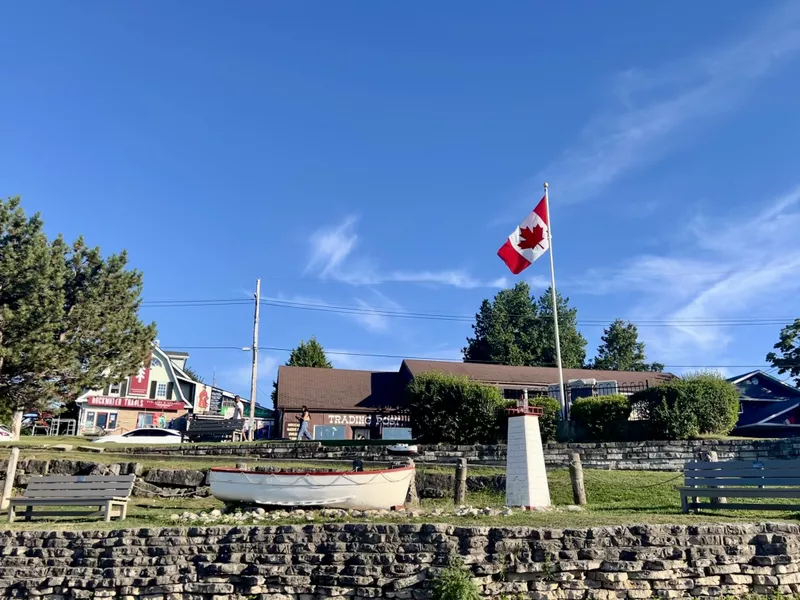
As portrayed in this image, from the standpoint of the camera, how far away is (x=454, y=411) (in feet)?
76.9

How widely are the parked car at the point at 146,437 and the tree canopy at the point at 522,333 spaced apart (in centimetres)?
3153

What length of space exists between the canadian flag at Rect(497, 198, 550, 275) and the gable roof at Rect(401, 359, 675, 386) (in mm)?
12068

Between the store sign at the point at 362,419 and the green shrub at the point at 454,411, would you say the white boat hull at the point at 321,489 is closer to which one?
the green shrub at the point at 454,411

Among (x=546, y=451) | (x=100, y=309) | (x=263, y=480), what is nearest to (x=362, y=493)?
(x=263, y=480)

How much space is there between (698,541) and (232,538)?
639cm

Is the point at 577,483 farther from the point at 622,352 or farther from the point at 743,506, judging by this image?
the point at 622,352

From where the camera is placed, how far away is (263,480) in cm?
1275

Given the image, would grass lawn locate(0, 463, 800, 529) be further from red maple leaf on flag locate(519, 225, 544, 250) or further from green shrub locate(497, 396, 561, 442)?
red maple leaf on flag locate(519, 225, 544, 250)

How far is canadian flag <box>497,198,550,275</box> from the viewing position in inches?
928

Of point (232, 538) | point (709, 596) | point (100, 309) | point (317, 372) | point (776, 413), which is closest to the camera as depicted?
point (709, 596)

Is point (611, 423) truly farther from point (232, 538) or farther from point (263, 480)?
point (232, 538)

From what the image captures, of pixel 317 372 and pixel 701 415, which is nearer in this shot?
pixel 701 415

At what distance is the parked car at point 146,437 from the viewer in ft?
95.2

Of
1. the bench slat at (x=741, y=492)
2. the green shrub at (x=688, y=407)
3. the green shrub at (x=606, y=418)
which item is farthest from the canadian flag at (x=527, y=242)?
the bench slat at (x=741, y=492)
